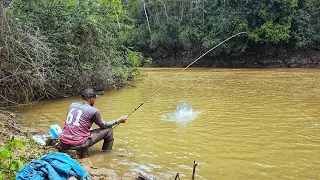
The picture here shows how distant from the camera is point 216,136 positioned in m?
6.73

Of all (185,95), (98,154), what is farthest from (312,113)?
(98,154)

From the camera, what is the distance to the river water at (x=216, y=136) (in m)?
4.96

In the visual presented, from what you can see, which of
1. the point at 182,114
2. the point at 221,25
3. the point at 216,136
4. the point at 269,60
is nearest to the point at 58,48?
the point at 182,114

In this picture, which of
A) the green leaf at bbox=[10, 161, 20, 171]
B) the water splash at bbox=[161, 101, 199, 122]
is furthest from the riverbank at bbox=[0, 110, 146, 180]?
the water splash at bbox=[161, 101, 199, 122]

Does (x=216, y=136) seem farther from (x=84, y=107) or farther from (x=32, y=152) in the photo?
(x=32, y=152)

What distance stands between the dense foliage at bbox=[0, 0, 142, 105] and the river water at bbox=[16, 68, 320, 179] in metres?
0.77

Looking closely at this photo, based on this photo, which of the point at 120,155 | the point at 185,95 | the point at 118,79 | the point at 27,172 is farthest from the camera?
the point at 118,79

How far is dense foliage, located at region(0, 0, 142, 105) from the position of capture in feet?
28.9

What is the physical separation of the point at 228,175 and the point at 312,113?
5.04 m

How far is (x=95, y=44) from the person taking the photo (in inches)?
498

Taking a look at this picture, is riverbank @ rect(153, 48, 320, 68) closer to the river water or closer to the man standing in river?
the river water

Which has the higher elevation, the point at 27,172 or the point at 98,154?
the point at 27,172

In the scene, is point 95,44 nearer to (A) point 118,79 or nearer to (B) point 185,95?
(A) point 118,79

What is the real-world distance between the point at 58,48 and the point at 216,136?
6886mm
